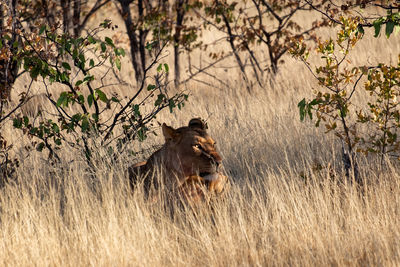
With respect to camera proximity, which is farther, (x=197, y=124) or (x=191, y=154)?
(x=197, y=124)

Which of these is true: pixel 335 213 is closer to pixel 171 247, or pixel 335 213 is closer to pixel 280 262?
pixel 280 262

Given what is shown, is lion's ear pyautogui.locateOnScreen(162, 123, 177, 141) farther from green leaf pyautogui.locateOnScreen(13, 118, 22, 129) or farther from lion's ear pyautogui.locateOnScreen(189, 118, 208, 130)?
green leaf pyautogui.locateOnScreen(13, 118, 22, 129)

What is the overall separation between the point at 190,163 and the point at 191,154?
73 mm

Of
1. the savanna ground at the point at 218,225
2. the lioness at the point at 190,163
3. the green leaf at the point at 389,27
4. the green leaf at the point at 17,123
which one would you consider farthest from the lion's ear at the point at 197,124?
the green leaf at the point at 17,123

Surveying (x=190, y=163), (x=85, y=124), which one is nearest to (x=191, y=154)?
(x=190, y=163)

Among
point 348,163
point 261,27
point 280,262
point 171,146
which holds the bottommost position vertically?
point 280,262

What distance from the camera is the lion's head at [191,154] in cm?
453

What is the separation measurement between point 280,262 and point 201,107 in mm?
4586

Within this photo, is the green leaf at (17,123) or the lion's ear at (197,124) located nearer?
the lion's ear at (197,124)

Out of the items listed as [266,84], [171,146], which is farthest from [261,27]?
[171,146]

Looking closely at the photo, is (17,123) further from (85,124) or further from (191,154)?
(191,154)

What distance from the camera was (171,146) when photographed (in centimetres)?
466

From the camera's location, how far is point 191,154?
14.9 ft

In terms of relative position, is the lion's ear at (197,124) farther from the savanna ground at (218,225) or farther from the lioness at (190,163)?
the savanna ground at (218,225)
